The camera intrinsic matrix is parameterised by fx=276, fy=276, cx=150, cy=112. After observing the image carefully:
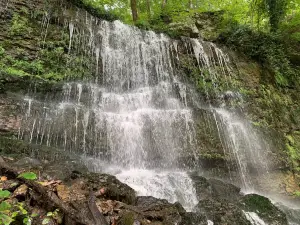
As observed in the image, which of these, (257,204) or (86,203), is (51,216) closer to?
(86,203)

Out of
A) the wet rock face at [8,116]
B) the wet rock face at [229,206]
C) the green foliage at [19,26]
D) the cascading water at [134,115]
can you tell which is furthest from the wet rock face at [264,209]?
the green foliage at [19,26]

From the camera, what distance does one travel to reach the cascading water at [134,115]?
6.81 metres

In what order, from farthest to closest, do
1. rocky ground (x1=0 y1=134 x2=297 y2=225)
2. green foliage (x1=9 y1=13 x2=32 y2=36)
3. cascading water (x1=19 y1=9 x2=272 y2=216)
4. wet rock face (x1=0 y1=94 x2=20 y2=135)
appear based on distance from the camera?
green foliage (x1=9 y1=13 x2=32 y2=36) < cascading water (x1=19 y1=9 x2=272 y2=216) < wet rock face (x1=0 y1=94 x2=20 y2=135) < rocky ground (x1=0 y1=134 x2=297 y2=225)

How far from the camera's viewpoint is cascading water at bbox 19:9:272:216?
681cm

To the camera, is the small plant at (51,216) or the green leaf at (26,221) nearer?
the green leaf at (26,221)

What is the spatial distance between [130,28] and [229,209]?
26.8 ft

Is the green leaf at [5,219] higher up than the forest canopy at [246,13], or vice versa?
the forest canopy at [246,13]

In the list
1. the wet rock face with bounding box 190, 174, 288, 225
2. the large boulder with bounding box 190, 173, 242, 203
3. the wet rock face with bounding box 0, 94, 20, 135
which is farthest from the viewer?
the wet rock face with bounding box 0, 94, 20, 135

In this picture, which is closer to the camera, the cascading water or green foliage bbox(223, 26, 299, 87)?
the cascading water

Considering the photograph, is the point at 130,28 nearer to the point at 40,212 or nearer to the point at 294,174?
the point at 294,174

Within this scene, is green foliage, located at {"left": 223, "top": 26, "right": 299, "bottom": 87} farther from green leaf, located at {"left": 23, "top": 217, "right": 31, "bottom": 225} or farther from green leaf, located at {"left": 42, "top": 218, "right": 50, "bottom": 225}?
green leaf, located at {"left": 23, "top": 217, "right": 31, "bottom": 225}

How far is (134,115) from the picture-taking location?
26.5 ft

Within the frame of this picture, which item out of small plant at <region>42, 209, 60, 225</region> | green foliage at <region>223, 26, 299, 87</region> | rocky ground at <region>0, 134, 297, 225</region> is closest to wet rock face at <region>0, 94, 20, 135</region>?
rocky ground at <region>0, 134, 297, 225</region>

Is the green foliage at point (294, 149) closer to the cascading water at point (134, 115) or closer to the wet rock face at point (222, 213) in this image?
the cascading water at point (134, 115)
